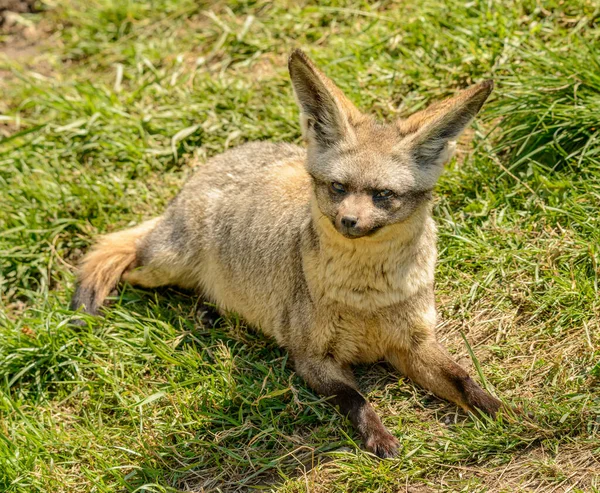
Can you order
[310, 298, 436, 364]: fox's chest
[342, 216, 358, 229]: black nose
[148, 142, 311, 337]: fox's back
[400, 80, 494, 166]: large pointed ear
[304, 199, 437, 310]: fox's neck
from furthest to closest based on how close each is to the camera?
[148, 142, 311, 337]: fox's back < [310, 298, 436, 364]: fox's chest < [304, 199, 437, 310]: fox's neck < [400, 80, 494, 166]: large pointed ear < [342, 216, 358, 229]: black nose

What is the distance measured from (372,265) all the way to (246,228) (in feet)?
4.42

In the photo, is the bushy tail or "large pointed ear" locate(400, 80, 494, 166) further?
the bushy tail

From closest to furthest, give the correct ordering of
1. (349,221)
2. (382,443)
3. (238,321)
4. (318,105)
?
(349,221)
(382,443)
(318,105)
(238,321)

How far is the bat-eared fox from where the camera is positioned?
4598mm

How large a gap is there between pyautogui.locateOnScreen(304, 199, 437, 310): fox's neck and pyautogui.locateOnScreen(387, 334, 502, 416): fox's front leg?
0.37m

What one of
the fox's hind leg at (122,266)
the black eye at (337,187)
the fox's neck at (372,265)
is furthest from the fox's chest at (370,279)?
the fox's hind leg at (122,266)

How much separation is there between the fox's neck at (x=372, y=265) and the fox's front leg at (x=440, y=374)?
37 centimetres

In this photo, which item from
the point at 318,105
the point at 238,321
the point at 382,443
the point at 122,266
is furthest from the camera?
the point at 122,266

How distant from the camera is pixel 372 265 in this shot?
4.86 meters

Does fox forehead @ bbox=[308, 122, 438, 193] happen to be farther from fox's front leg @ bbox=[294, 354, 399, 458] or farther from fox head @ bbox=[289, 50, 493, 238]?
fox's front leg @ bbox=[294, 354, 399, 458]

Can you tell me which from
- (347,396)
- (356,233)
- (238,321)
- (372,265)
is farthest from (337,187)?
(238,321)

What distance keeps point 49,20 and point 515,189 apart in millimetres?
5430

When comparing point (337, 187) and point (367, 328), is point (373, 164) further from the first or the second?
point (367, 328)

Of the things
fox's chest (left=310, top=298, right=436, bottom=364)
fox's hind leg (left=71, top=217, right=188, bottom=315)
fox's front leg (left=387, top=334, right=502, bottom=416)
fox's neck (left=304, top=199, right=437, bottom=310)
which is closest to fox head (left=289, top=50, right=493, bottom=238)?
fox's neck (left=304, top=199, right=437, bottom=310)
